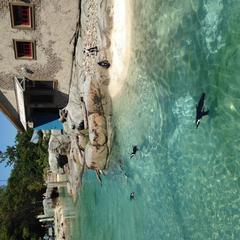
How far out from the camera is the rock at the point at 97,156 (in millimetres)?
13734

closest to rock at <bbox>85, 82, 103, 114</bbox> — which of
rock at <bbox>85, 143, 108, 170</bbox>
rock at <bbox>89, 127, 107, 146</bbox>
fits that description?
rock at <bbox>89, 127, 107, 146</bbox>

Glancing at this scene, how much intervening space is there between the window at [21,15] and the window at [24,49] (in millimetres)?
854

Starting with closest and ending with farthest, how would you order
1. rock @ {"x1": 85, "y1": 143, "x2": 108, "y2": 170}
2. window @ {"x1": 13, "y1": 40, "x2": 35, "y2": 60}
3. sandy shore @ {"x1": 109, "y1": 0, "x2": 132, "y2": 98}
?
sandy shore @ {"x1": 109, "y1": 0, "x2": 132, "y2": 98} < rock @ {"x1": 85, "y1": 143, "x2": 108, "y2": 170} < window @ {"x1": 13, "y1": 40, "x2": 35, "y2": 60}

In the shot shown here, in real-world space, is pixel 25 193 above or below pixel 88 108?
above

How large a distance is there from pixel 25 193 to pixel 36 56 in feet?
38.0

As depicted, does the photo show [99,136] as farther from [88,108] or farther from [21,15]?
[21,15]

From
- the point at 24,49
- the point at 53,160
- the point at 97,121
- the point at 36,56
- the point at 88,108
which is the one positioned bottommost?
the point at 97,121

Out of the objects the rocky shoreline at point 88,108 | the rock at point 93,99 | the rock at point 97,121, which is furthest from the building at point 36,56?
the rock at point 97,121

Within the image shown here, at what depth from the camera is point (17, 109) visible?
23.9 meters

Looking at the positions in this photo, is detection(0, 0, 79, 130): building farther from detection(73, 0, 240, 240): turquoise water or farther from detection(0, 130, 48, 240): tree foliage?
detection(73, 0, 240, 240): turquoise water

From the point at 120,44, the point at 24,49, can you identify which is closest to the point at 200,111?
the point at 120,44

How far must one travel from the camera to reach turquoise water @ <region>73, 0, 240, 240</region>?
716cm

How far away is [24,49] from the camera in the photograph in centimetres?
1988

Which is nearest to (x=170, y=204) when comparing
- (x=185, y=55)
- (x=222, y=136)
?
(x=222, y=136)
